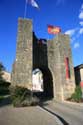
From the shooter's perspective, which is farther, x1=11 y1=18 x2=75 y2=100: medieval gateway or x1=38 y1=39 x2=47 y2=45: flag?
x1=38 y1=39 x2=47 y2=45: flag

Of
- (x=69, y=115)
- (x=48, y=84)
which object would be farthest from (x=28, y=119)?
(x=48, y=84)

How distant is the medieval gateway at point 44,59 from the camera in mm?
20062

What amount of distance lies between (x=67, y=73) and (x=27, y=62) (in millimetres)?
5652

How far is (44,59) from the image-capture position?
23.9m

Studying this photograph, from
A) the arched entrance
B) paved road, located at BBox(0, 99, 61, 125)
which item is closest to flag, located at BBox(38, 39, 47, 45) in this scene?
the arched entrance

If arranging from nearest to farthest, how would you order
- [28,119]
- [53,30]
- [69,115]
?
[28,119] < [69,115] < [53,30]

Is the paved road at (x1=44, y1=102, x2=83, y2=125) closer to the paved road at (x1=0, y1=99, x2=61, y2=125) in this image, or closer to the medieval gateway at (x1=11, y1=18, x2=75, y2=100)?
the paved road at (x1=0, y1=99, x2=61, y2=125)

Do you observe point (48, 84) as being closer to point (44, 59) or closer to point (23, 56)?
point (44, 59)

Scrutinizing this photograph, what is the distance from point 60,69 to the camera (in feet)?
73.8

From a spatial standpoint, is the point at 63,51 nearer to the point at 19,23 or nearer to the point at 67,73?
the point at 67,73

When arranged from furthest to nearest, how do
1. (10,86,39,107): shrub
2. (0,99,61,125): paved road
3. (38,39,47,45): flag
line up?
(38,39,47,45): flag → (10,86,39,107): shrub → (0,99,61,125): paved road

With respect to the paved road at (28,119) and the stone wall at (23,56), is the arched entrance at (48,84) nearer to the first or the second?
the stone wall at (23,56)

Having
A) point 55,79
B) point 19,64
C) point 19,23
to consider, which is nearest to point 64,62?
point 55,79

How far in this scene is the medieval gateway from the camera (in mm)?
20062
